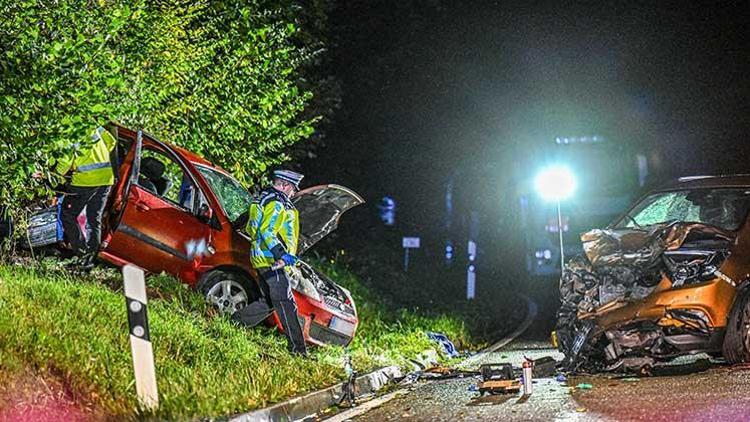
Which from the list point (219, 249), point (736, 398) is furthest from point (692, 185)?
point (219, 249)

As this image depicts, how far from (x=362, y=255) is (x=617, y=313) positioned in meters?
15.7

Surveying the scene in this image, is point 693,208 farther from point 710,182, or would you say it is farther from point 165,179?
point 165,179

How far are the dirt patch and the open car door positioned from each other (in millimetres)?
4509

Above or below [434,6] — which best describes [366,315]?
below

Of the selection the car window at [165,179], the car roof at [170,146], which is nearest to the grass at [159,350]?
the car window at [165,179]

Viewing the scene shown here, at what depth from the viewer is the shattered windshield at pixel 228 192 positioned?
32.8ft

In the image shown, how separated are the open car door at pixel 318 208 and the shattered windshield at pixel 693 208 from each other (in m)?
3.27

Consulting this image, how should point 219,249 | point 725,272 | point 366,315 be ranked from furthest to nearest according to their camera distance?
point 366,315 → point 219,249 → point 725,272

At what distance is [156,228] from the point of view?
9.64 m

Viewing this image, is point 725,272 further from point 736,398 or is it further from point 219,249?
point 219,249

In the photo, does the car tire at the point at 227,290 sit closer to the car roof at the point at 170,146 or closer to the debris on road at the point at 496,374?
the car roof at the point at 170,146

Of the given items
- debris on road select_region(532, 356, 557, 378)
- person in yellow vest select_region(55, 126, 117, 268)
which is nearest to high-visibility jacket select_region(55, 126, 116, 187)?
person in yellow vest select_region(55, 126, 117, 268)

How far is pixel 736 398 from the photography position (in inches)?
277

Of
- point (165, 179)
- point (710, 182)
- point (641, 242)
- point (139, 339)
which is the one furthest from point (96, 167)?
point (710, 182)
